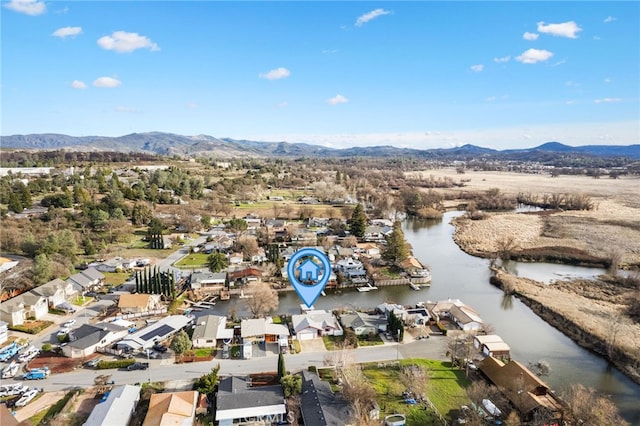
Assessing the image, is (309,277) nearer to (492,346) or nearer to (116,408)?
(492,346)

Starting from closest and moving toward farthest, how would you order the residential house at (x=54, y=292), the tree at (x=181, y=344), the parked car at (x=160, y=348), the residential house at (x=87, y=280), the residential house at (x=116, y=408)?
the residential house at (x=116, y=408)
the tree at (x=181, y=344)
the parked car at (x=160, y=348)
the residential house at (x=54, y=292)
the residential house at (x=87, y=280)

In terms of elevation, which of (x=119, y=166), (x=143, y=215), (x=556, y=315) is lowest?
(x=556, y=315)

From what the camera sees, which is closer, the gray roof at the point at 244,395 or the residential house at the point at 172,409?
the residential house at the point at 172,409

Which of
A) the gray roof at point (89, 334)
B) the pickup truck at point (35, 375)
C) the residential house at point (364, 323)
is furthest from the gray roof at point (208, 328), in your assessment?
the residential house at point (364, 323)

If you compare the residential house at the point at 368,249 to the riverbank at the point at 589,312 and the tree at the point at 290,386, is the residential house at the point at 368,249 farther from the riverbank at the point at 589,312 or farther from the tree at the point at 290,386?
the tree at the point at 290,386

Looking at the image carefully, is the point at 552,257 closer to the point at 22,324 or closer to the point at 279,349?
the point at 279,349

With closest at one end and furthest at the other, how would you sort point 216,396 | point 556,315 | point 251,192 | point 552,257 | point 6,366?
1. point 216,396
2. point 6,366
3. point 556,315
4. point 552,257
5. point 251,192

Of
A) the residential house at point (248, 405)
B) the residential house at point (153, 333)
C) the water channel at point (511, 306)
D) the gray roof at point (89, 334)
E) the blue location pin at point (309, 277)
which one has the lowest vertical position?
the water channel at point (511, 306)

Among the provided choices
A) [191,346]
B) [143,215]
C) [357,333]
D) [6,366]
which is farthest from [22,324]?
[143,215]
